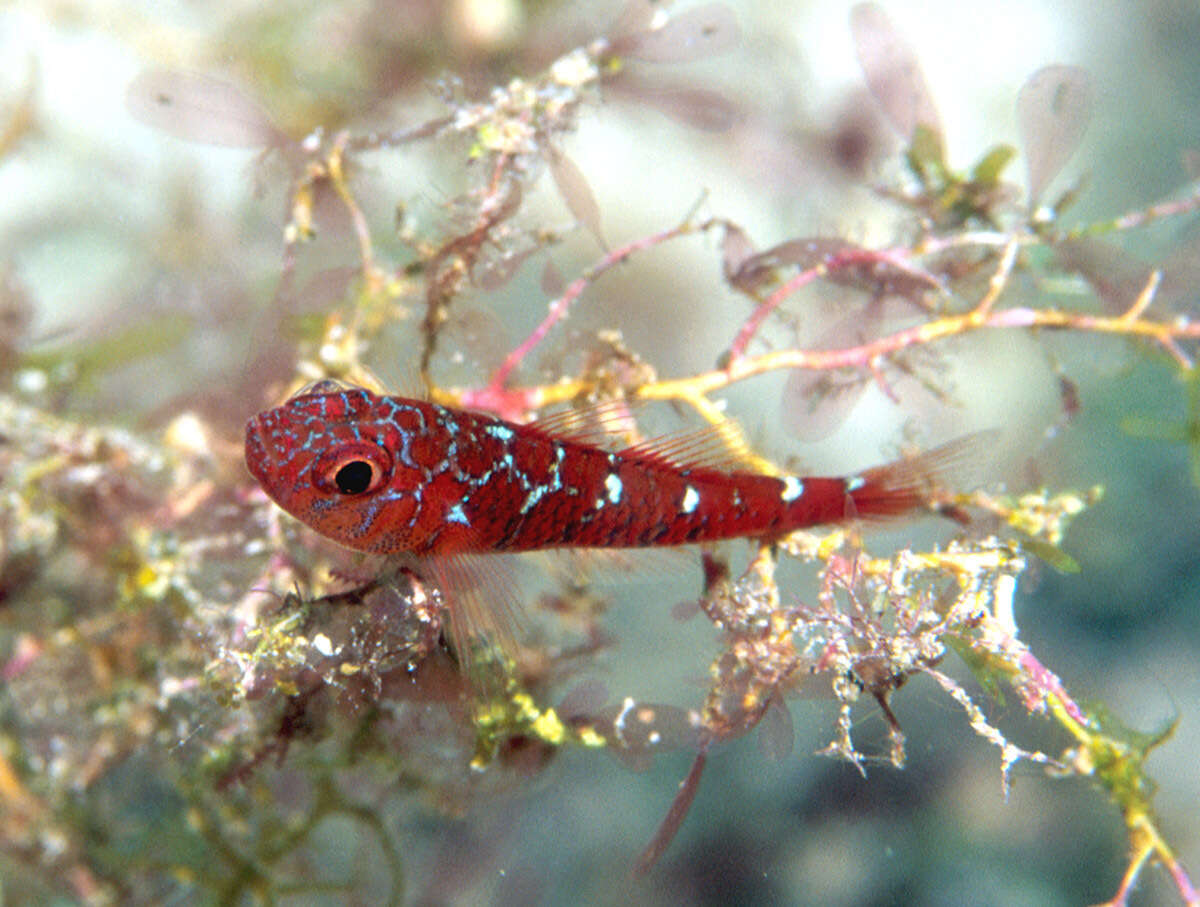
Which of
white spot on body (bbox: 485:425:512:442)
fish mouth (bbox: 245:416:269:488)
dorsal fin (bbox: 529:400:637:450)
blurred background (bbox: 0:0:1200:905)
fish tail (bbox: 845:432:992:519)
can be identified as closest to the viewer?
fish mouth (bbox: 245:416:269:488)

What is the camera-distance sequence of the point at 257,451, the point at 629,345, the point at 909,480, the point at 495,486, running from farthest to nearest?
1. the point at 629,345
2. the point at 909,480
3. the point at 495,486
4. the point at 257,451

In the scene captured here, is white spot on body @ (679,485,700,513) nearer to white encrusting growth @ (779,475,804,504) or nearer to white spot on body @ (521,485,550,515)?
white encrusting growth @ (779,475,804,504)

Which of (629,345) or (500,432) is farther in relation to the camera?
(629,345)

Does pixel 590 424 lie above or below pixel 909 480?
above

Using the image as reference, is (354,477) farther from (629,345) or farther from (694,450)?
(629,345)

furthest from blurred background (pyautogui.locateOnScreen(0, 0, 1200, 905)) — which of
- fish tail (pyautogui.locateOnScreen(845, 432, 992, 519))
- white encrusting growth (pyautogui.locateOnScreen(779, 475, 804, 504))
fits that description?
white encrusting growth (pyautogui.locateOnScreen(779, 475, 804, 504))

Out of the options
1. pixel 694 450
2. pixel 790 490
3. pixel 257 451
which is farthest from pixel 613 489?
pixel 257 451

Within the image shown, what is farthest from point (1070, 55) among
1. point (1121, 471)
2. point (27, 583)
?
point (27, 583)

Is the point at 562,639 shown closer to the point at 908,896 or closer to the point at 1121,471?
the point at 908,896
